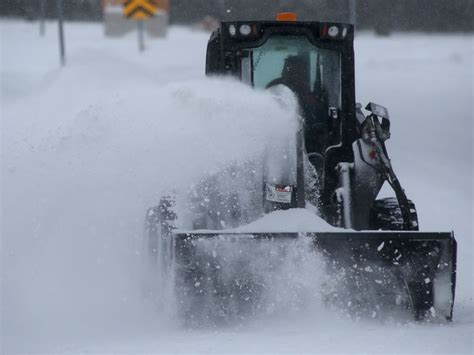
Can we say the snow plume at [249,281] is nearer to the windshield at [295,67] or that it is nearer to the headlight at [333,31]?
the windshield at [295,67]

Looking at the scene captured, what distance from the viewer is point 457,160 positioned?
12352mm

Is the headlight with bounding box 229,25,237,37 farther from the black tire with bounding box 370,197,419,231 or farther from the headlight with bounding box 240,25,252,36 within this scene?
the black tire with bounding box 370,197,419,231

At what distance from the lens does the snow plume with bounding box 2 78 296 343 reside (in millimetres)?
4953

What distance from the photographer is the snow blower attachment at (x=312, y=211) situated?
4641 mm

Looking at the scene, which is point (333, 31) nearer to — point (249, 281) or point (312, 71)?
point (312, 71)

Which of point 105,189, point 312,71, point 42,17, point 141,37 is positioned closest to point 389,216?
point 312,71

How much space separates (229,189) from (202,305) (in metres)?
0.79

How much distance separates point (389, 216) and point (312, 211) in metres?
0.58

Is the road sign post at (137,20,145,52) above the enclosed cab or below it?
above

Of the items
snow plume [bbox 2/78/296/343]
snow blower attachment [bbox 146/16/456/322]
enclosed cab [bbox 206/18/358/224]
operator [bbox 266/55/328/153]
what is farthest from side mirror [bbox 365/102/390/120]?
snow plume [bbox 2/78/296/343]

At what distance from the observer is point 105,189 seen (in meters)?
5.24

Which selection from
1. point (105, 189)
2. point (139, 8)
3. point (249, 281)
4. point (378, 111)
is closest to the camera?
point (249, 281)

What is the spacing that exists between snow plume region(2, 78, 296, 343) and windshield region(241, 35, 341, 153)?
20cm

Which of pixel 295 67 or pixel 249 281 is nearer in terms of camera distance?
pixel 249 281
